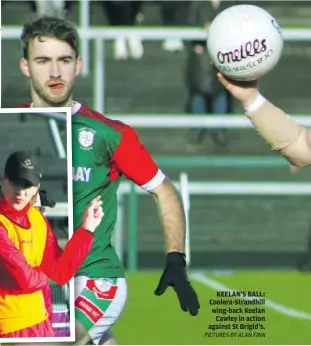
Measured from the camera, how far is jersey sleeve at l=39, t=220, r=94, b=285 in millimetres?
5520

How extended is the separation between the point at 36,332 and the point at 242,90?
4.55 ft

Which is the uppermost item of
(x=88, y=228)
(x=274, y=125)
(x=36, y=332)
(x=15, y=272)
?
(x=274, y=125)

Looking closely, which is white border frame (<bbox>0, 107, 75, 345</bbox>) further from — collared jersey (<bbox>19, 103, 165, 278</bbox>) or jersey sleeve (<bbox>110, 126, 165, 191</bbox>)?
jersey sleeve (<bbox>110, 126, 165, 191</bbox>)

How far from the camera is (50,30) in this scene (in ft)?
18.7

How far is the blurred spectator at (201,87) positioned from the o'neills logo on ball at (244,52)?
5.58 metres

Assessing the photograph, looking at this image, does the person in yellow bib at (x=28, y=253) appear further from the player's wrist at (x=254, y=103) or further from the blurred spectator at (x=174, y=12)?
the blurred spectator at (x=174, y=12)

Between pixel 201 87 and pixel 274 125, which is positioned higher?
pixel 201 87

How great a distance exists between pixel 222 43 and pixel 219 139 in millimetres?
6445

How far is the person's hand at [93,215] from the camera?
5.58 meters

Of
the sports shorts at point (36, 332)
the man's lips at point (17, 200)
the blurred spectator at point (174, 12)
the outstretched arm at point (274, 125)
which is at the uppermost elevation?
the blurred spectator at point (174, 12)

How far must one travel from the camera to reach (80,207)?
222 inches

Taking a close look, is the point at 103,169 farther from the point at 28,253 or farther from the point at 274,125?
the point at 274,125

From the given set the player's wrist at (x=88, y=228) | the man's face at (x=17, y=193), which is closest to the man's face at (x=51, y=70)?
the man's face at (x=17, y=193)

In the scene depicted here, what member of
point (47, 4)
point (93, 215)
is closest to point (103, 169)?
point (93, 215)
